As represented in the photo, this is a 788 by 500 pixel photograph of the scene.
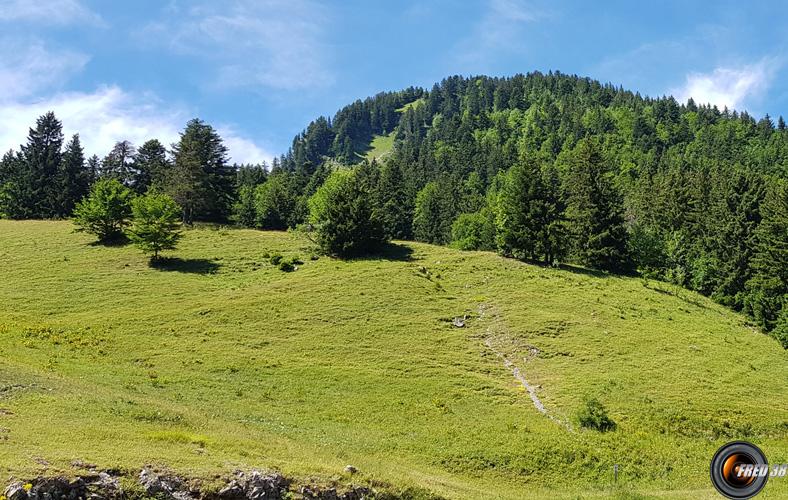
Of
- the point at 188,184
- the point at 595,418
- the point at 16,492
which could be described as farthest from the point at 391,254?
the point at 16,492

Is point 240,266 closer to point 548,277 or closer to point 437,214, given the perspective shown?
point 548,277

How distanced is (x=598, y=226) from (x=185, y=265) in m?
51.0

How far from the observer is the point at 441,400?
3438cm

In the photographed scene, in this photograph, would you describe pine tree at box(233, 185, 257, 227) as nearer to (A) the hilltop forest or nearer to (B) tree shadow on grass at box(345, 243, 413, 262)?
(A) the hilltop forest

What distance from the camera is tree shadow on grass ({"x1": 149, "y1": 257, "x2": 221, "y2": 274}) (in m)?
62.7

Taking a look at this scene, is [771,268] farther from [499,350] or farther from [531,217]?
[499,350]

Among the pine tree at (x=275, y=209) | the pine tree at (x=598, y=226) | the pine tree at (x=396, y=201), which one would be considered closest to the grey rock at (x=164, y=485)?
the pine tree at (x=598, y=226)

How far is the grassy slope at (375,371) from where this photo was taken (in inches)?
879

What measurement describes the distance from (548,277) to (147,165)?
79918mm

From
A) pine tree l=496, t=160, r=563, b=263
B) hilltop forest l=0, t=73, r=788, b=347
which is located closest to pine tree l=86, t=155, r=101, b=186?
hilltop forest l=0, t=73, r=788, b=347

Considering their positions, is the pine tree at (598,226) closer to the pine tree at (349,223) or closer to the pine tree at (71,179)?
the pine tree at (349,223)

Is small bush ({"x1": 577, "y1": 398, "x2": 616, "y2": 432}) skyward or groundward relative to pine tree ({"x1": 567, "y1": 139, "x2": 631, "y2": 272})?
groundward

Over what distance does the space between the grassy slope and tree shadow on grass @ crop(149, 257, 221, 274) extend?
1.52ft

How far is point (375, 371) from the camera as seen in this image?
3866cm
